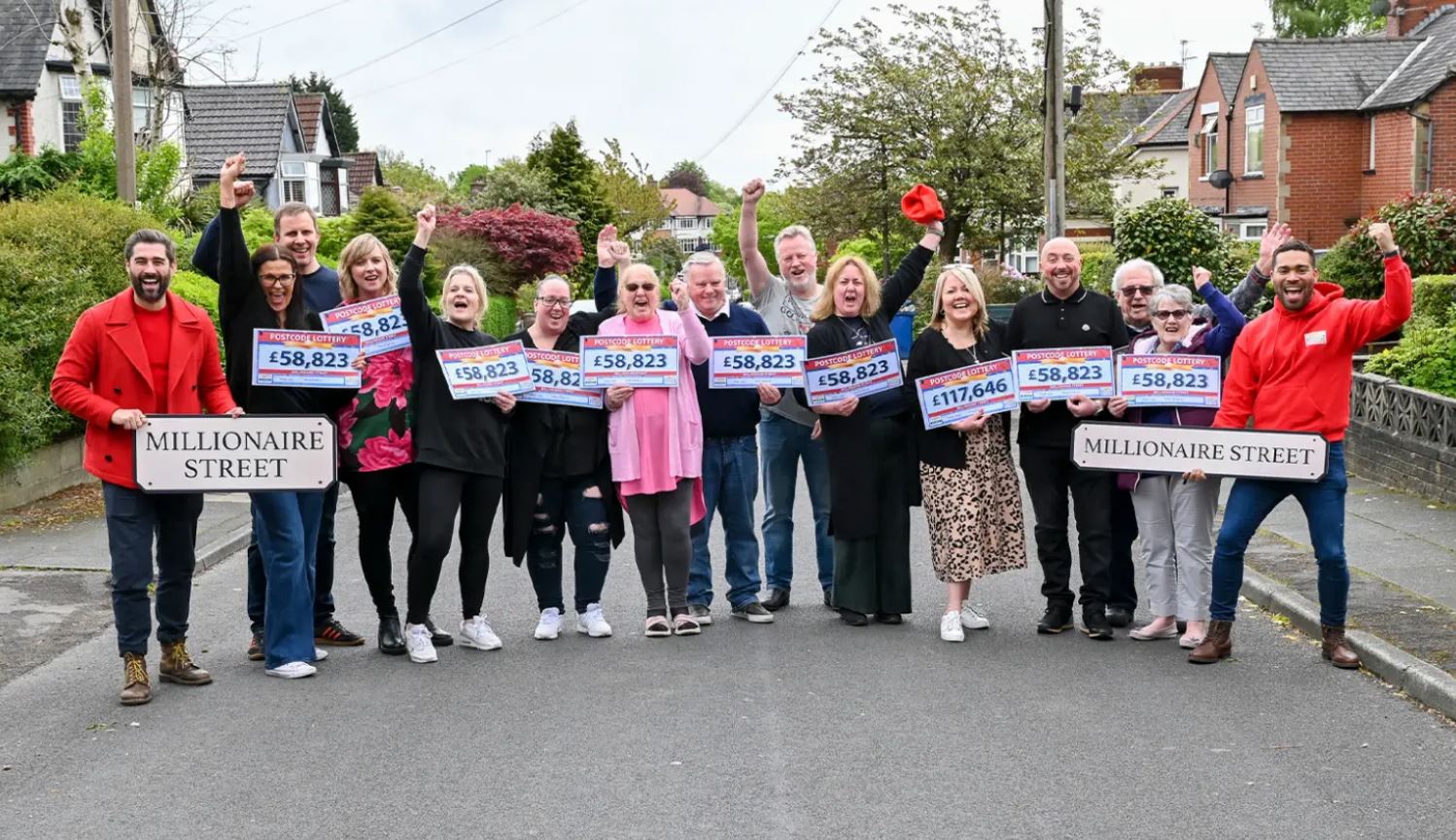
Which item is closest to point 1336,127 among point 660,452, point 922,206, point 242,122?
point 922,206

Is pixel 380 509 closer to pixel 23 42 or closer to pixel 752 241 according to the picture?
pixel 752 241

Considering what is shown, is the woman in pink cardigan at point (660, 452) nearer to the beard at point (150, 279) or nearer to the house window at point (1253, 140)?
the beard at point (150, 279)

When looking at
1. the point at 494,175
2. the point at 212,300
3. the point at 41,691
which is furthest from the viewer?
the point at 494,175

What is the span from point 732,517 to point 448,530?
5.82 feet

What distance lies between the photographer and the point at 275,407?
8195 mm

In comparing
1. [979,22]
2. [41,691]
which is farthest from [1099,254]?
[41,691]

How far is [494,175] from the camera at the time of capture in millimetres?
58344

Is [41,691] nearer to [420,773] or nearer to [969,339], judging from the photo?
[420,773]

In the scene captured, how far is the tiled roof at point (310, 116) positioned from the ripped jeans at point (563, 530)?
60.6 metres

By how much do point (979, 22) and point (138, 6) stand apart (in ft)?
65.2

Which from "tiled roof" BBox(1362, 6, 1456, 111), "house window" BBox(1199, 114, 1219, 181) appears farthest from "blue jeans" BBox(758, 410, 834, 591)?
"house window" BBox(1199, 114, 1219, 181)

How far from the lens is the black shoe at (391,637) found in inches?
343

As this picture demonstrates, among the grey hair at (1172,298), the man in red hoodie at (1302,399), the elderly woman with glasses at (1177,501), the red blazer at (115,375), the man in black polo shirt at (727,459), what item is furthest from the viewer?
the man in black polo shirt at (727,459)

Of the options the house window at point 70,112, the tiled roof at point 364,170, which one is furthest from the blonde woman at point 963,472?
the tiled roof at point 364,170
